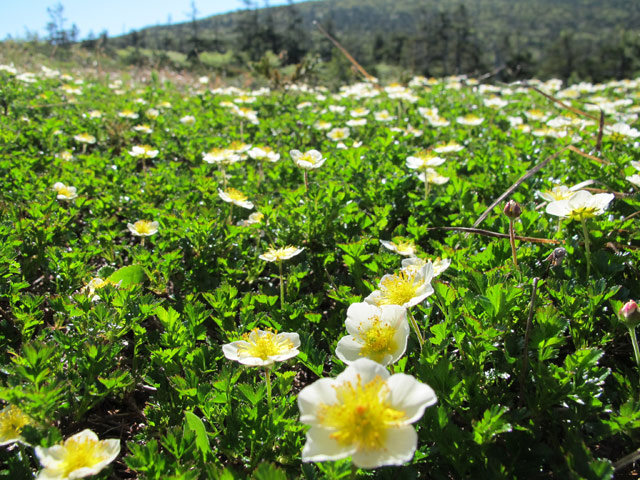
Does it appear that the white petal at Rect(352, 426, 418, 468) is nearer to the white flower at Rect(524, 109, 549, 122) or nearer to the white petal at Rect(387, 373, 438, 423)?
the white petal at Rect(387, 373, 438, 423)

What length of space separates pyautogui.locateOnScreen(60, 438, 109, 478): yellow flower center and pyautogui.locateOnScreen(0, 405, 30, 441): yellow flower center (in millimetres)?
236

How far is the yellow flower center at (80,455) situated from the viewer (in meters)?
1.23

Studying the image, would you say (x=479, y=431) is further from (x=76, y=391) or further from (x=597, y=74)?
(x=597, y=74)

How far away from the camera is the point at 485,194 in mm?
3035

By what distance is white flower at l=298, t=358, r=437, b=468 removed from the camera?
109 cm

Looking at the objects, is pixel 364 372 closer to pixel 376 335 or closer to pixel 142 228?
pixel 376 335

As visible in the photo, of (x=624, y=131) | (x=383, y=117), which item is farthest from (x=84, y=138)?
(x=624, y=131)

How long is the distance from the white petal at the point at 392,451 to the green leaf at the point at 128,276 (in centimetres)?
152

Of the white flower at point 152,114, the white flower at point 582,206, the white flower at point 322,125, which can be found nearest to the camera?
the white flower at point 582,206

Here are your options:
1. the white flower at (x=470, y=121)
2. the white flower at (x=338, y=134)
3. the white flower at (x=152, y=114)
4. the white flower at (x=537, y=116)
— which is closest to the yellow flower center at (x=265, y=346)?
the white flower at (x=338, y=134)

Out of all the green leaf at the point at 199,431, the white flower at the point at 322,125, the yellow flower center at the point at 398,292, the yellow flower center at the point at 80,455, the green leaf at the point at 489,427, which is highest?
the white flower at the point at 322,125

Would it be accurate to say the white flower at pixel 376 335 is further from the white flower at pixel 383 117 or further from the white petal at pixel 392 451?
the white flower at pixel 383 117

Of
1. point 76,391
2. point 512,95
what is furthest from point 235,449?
point 512,95

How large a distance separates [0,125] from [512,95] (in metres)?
6.86
